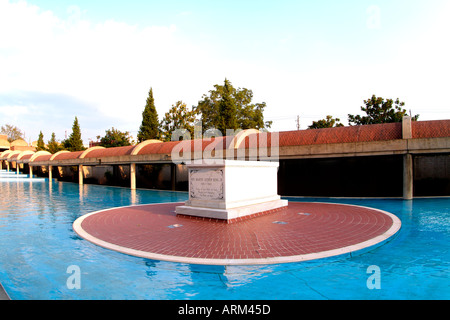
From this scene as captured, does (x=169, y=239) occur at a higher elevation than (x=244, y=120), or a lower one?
lower

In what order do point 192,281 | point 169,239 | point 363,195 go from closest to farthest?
point 192,281
point 169,239
point 363,195

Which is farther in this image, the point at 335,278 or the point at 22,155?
the point at 22,155

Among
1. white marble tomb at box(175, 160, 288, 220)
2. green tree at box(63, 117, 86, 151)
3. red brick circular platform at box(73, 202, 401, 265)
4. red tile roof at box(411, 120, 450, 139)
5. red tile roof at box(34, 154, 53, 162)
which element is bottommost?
red brick circular platform at box(73, 202, 401, 265)

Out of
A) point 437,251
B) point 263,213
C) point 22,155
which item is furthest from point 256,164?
point 22,155

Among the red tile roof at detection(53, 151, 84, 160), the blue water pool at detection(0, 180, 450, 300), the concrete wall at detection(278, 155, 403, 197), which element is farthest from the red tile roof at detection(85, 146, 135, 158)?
the blue water pool at detection(0, 180, 450, 300)

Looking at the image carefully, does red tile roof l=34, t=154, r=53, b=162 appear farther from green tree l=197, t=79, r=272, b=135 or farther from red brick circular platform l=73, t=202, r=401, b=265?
red brick circular platform l=73, t=202, r=401, b=265

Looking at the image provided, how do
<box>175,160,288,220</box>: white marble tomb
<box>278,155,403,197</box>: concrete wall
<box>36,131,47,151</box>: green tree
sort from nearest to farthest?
<box>175,160,288,220</box>: white marble tomb < <box>278,155,403,197</box>: concrete wall < <box>36,131,47,151</box>: green tree

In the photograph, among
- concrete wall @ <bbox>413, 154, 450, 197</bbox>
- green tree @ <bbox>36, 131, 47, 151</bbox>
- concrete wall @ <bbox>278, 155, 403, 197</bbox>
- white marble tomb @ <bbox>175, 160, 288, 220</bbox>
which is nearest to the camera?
white marble tomb @ <bbox>175, 160, 288, 220</bbox>

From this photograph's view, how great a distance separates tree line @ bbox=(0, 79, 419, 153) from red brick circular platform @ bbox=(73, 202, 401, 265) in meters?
26.1

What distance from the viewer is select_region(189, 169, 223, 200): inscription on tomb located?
10.7 meters

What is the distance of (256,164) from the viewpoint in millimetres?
12492

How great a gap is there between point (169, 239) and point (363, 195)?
596 inches

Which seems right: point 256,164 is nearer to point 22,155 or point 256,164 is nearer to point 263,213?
point 263,213

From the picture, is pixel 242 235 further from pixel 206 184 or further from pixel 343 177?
pixel 343 177
